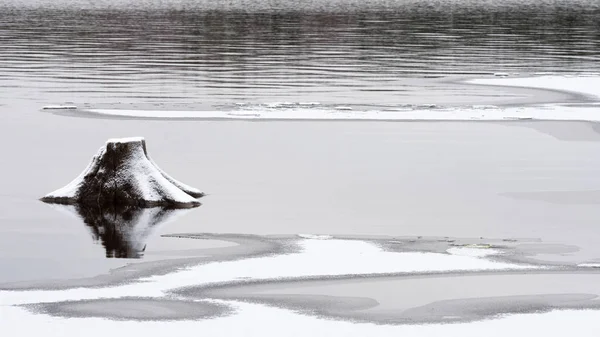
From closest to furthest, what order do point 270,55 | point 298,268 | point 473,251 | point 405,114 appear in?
point 298,268 → point 473,251 → point 405,114 → point 270,55

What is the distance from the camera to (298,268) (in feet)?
41.1

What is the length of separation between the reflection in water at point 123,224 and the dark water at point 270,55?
14.5m

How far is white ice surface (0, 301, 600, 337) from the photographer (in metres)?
10.1

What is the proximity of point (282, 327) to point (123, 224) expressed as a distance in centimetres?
493

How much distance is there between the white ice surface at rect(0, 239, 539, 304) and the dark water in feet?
57.2

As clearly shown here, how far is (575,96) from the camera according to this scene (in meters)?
32.1

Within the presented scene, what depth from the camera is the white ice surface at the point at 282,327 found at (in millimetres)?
10109

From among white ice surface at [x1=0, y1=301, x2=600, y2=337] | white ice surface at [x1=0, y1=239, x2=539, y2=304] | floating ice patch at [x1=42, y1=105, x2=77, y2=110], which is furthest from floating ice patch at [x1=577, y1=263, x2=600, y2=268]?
floating ice patch at [x1=42, y1=105, x2=77, y2=110]

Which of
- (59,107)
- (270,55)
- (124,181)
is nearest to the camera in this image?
(124,181)

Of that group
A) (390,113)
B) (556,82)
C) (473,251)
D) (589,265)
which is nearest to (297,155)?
(390,113)

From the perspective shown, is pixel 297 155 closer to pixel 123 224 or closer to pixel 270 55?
pixel 123 224

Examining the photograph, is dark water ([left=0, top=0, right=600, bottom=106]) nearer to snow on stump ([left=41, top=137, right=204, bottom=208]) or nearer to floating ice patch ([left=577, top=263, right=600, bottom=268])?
snow on stump ([left=41, top=137, right=204, bottom=208])

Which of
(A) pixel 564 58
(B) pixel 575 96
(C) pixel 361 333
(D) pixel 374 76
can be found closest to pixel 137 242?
(C) pixel 361 333

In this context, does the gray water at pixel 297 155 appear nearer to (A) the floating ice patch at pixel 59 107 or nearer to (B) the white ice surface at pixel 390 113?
(A) the floating ice patch at pixel 59 107
